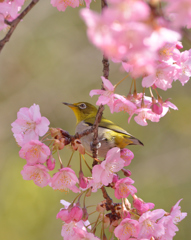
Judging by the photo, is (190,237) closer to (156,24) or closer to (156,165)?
(156,165)

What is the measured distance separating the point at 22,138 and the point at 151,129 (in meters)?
7.67

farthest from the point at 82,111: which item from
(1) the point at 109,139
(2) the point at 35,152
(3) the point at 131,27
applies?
(3) the point at 131,27

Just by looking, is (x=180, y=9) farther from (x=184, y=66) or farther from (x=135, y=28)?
(x=184, y=66)

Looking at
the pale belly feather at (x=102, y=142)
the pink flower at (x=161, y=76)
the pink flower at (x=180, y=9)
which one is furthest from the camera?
the pale belly feather at (x=102, y=142)

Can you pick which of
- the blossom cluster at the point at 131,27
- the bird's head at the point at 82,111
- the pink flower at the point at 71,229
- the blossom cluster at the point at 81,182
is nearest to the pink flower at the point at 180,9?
the blossom cluster at the point at 131,27

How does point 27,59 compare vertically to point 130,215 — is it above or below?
below

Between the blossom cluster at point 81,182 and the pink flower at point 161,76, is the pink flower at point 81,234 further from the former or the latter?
the pink flower at point 161,76

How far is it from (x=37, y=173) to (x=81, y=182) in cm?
23

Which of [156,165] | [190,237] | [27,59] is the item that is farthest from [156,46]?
[27,59]

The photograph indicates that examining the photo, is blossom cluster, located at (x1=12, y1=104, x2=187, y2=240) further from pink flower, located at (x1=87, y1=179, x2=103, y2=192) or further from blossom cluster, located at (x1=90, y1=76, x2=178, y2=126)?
blossom cluster, located at (x1=90, y1=76, x2=178, y2=126)

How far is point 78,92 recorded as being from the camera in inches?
379

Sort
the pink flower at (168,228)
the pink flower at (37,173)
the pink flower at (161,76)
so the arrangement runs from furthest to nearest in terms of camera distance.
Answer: the pink flower at (168,228) → the pink flower at (37,173) → the pink flower at (161,76)

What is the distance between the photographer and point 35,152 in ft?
5.96

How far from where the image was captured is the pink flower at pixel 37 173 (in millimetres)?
1882
